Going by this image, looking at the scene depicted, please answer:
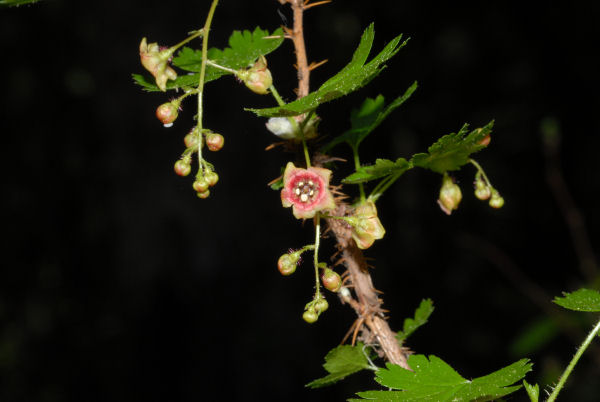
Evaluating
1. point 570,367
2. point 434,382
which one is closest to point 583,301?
point 570,367

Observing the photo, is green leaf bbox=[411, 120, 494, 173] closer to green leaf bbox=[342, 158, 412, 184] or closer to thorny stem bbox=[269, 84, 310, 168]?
green leaf bbox=[342, 158, 412, 184]

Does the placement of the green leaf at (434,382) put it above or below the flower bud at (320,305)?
below

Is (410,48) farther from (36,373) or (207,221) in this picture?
(36,373)

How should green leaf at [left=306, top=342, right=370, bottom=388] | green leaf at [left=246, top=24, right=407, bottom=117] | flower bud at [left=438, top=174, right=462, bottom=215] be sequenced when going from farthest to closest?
flower bud at [left=438, top=174, right=462, bottom=215] < green leaf at [left=306, top=342, right=370, bottom=388] < green leaf at [left=246, top=24, right=407, bottom=117]

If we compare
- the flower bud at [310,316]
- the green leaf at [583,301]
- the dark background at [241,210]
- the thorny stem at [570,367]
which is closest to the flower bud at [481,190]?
the green leaf at [583,301]

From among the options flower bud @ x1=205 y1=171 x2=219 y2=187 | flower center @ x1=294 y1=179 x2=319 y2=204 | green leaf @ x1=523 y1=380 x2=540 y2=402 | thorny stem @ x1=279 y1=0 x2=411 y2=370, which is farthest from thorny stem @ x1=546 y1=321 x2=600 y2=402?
flower bud @ x1=205 y1=171 x2=219 y2=187

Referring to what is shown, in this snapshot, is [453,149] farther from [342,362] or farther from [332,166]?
[342,362]

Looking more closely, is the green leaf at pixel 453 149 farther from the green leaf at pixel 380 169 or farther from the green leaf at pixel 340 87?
the green leaf at pixel 340 87

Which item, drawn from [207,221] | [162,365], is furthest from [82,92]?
[162,365]
